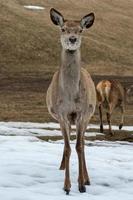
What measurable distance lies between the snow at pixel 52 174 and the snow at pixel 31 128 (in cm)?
583

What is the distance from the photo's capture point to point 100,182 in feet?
31.8

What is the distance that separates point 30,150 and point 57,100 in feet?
10.9

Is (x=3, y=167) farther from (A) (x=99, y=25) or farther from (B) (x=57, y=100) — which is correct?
(A) (x=99, y=25)

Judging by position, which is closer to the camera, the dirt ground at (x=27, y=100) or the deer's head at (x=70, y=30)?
the deer's head at (x=70, y=30)

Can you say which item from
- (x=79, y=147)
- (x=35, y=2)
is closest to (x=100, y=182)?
(x=79, y=147)

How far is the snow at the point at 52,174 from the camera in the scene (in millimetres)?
8719

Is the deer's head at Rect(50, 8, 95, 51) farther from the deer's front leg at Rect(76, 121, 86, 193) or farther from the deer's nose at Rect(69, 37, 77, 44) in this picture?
the deer's front leg at Rect(76, 121, 86, 193)

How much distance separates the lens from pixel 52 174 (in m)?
9.97

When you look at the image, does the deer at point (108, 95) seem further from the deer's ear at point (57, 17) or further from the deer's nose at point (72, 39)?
the deer's nose at point (72, 39)

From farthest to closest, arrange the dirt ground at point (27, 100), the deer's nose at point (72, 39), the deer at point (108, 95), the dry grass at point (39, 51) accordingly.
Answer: the dry grass at point (39, 51), the dirt ground at point (27, 100), the deer at point (108, 95), the deer's nose at point (72, 39)

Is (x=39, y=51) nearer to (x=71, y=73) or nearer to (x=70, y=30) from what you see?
(x=71, y=73)

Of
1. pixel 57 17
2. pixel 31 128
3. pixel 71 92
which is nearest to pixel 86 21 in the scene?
pixel 57 17

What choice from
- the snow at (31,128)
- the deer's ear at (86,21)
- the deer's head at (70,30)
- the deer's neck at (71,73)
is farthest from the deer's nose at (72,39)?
A: the snow at (31,128)

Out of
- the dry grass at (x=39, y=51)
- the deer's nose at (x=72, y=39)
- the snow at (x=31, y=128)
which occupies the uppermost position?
the deer's nose at (x=72, y=39)
